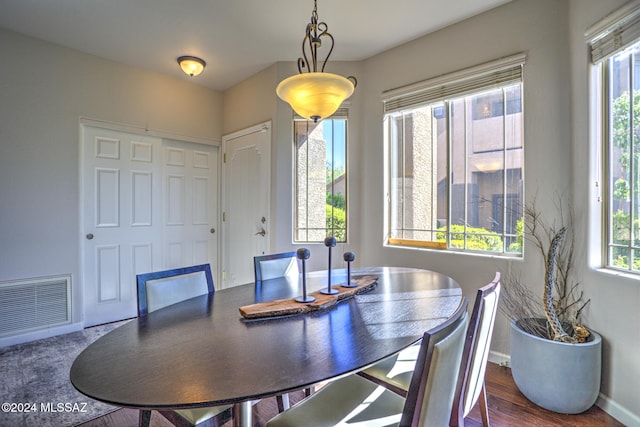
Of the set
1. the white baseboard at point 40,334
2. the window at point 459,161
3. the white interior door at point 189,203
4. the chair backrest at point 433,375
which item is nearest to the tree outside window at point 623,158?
the window at point 459,161

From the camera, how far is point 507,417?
5.90 feet

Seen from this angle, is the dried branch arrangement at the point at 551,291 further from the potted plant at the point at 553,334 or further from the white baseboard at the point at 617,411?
the white baseboard at the point at 617,411

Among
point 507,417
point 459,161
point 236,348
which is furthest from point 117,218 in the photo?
point 507,417

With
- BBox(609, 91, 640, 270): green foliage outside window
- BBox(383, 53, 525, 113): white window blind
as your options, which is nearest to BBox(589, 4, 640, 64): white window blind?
BBox(609, 91, 640, 270): green foliage outside window

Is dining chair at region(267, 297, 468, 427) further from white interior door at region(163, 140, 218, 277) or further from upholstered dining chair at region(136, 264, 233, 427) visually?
white interior door at region(163, 140, 218, 277)

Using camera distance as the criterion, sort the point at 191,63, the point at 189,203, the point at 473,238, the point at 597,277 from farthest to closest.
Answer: the point at 189,203
the point at 191,63
the point at 473,238
the point at 597,277

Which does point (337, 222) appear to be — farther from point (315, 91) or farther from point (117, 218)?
point (117, 218)

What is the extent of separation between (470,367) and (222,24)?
292cm

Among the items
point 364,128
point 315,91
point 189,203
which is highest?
point 364,128

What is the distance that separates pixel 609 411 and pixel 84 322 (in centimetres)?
417

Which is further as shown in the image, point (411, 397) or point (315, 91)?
point (315, 91)

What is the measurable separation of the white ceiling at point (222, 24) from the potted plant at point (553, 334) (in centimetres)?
173

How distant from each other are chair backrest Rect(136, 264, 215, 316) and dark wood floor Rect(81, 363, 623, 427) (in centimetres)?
76

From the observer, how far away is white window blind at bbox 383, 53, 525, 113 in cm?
231
